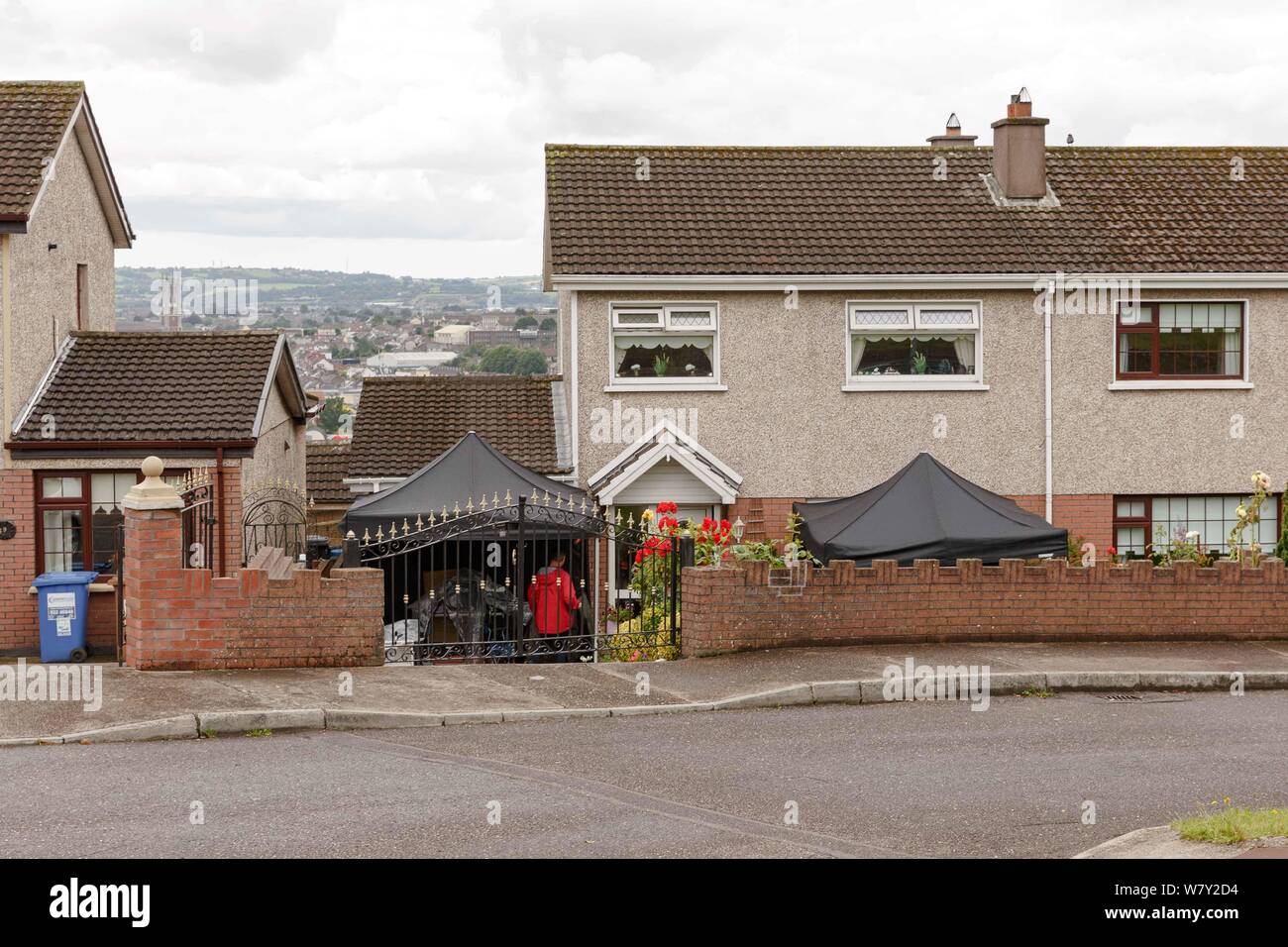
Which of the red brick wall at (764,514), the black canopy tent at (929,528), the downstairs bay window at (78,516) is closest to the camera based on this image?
the black canopy tent at (929,528)

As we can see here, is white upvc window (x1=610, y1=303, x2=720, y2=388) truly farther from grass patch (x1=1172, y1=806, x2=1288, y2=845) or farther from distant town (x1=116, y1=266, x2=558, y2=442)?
grass patch (x1=1172, y1=806, x2=1288, y2=845)

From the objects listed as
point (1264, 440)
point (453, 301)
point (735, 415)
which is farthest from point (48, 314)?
point (453, 301)

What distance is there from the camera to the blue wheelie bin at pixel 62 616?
1717cm

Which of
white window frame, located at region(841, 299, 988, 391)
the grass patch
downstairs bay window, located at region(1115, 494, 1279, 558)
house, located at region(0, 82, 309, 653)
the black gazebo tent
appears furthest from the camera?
downstairs bay window, located at region(1115, 494, 1279, 558)

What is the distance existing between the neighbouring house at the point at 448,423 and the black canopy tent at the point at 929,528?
16.9 feet

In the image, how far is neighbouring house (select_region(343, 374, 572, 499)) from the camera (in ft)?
69.7

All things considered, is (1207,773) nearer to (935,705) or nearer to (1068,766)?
(1068,766)

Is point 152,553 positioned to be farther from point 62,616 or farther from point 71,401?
point 71,401

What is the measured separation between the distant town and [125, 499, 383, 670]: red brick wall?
8300 millimetres

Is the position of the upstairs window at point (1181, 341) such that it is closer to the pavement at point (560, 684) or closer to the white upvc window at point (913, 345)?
the white upvc window at point (913, 345)

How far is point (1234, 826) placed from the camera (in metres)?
7.24

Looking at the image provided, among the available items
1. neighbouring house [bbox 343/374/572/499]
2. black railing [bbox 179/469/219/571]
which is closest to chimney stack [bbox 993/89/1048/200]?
neighbouring house [bbox 343/374/572/499]

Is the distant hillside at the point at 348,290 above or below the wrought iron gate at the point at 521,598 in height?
above

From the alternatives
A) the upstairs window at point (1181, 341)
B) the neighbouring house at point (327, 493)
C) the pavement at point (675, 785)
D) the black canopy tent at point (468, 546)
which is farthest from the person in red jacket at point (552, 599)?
the neighbouring house at point (327, 493)
